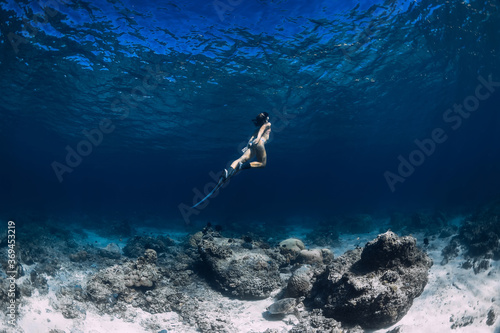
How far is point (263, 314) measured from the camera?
22.7ft

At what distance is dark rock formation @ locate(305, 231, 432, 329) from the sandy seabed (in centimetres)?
36

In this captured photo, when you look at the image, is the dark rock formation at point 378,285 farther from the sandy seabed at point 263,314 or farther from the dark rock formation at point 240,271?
the dark rock formation at point 240,271

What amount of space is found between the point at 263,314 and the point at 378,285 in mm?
3143

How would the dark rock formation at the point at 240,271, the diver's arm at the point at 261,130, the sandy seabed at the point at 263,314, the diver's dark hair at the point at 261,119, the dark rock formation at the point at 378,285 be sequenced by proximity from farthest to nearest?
the diver's dark hair at the point at 261,119
the dark rock formation at the point at 240,271
the diver's arm at the point at 261,130
the dark rock formation at the point at 378,285
the sandy seabed at the point at 263,314

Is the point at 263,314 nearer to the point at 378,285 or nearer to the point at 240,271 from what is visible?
the point at 240,271

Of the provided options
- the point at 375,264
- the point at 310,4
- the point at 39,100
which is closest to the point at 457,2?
the point at 310,4

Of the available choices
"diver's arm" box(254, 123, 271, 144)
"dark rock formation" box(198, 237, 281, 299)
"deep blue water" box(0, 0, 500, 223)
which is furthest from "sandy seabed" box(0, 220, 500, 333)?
"deep blue water" box(0, 0, 500, 223)

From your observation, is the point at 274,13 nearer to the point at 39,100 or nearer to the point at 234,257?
the point at 234,257

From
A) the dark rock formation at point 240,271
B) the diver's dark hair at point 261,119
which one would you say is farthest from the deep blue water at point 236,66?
the dark rock formation at point 240,271

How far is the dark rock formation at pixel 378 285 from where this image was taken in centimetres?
513

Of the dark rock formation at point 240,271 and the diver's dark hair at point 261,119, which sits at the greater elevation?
the diver's dark hair at point 261,119

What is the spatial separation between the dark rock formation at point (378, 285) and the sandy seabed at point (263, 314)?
0.36 meters

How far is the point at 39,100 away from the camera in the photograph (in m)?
24.7

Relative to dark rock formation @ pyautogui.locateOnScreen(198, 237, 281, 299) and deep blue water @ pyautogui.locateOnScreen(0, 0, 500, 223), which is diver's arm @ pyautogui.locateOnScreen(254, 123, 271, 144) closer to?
dark rock formation @ pyautogui.locateOnScreen(198, 237, 281, 299)
